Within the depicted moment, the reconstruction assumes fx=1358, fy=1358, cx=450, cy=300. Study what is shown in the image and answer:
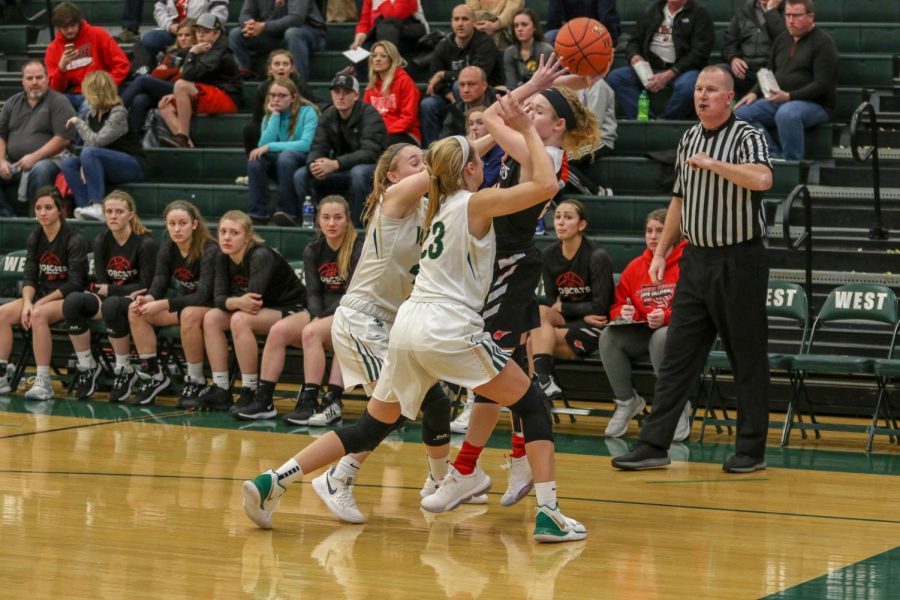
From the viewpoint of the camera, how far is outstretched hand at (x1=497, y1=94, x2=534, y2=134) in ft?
16.3

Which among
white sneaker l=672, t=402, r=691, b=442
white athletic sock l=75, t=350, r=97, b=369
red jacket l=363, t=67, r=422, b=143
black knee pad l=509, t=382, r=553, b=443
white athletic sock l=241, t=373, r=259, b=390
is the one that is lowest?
white athletic sock l=75, t=350, r=97, b=369

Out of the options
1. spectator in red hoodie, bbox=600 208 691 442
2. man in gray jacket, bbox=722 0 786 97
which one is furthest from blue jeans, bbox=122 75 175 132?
spectator in red hoodie, bbox=600 208 691 442

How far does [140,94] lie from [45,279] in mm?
2984

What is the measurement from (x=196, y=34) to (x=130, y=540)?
8274 millimetres

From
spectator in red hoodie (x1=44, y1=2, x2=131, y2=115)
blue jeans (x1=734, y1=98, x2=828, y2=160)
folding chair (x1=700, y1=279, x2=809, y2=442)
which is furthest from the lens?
spectator in red hoodie (x1=44, y1=2, x2=131, y2=115)

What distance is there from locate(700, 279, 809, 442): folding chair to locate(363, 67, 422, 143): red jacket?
340 cm

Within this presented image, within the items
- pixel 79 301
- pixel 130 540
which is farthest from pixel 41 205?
pixel 130 540

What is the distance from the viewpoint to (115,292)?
31.5ft

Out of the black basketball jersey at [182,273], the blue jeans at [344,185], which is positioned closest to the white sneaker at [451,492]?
the black basketball jersey at [182,273]

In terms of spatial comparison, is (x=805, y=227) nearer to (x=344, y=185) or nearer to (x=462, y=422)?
(x=462, y=422)

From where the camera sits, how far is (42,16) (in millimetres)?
14922

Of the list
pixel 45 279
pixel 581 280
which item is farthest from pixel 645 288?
pixel 45 279

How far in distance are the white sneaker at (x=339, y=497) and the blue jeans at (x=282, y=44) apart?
7.68 meters

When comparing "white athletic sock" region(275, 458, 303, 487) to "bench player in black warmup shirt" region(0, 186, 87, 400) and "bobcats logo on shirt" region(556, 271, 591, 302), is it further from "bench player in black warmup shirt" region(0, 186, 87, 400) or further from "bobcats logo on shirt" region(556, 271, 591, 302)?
"bench player in black warmup shirt" region(0, 186, 87, 400)
